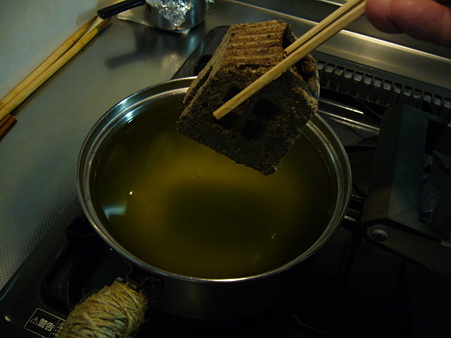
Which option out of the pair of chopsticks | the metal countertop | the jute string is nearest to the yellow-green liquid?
the jute string

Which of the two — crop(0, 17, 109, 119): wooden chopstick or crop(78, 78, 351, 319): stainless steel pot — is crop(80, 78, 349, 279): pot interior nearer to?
crop(78, 78, 351, 319): stainless steel pot

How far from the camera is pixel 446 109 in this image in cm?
101

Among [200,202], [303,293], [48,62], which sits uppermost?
[48,62]

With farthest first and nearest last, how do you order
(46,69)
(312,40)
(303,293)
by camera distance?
(46,69), (303,293), (312,40)

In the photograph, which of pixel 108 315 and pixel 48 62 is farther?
pixel 48 62

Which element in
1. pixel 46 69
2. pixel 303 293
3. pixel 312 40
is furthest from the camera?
pixel 46 69

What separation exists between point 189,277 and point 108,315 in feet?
0.46

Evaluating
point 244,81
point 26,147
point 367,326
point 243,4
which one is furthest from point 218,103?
point 243,4

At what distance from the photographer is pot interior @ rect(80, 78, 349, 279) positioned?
73 cm

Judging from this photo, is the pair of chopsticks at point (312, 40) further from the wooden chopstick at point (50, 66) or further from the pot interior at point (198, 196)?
the wooden chopstick at point (50, 66)

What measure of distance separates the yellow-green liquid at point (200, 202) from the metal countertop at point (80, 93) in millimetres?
219

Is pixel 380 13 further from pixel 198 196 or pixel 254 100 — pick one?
pixel 198 196

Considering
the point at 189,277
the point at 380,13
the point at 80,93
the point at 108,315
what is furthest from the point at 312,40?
the point at 80,93

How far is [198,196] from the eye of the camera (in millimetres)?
848
